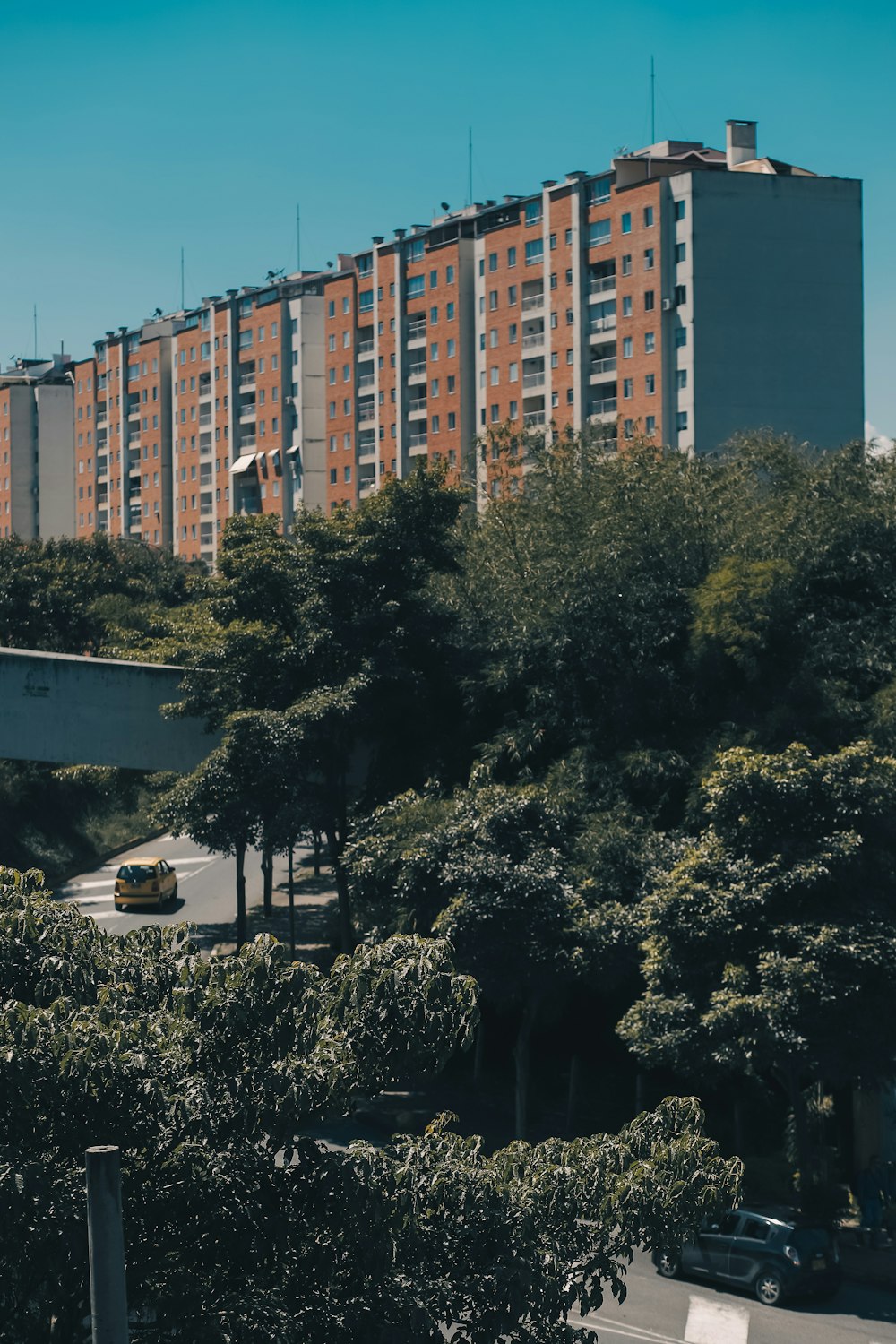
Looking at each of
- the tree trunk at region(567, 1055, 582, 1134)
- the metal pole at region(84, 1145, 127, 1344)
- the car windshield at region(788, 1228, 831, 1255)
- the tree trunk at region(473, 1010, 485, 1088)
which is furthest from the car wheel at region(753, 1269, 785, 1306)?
the metal pole at region(84, 1145, 127, 1344)

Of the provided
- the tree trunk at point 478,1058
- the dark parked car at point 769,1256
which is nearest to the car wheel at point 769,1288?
the dark parked car at point 769,1256

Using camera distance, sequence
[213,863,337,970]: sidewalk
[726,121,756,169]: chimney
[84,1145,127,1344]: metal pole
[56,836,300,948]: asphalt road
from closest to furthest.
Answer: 1. [84,1145,127,1344]: metal pole
2. [213,863,337,970]: sidewalk
3. [56,836,300,948]: asphalt road
4. [726,121,756,169]: chimney

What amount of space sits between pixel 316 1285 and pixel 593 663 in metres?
21.3

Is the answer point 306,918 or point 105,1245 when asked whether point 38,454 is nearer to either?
point 306,918

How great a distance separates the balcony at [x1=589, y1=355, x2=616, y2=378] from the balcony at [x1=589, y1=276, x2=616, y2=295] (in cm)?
352

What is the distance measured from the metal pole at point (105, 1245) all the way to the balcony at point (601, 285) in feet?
257

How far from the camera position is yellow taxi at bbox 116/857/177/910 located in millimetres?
48219

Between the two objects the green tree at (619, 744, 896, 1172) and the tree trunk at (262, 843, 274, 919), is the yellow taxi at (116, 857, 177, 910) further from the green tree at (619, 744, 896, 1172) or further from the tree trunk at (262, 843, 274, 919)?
the green tree at (619, 744, 896, 1172)

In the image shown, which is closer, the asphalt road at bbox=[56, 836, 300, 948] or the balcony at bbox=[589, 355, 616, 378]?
the asphalt road at bbox=[56, 836, 300, 948]

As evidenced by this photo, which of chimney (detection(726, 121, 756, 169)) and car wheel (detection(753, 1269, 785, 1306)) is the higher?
chimney (detection(726, 121, 756, 169))

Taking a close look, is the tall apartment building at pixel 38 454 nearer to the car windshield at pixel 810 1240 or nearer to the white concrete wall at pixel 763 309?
the white concrete wall at pixel 763 309

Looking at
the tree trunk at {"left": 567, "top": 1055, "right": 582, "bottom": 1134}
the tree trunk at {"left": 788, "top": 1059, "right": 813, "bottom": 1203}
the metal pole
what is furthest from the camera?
the tree trunk at {"left": 567, "top": 1055, "right": 582, "bottom": 1134}

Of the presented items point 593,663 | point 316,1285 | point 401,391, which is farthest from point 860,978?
point 401,391

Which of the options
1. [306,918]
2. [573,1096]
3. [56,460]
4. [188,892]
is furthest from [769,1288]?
[56,460]
